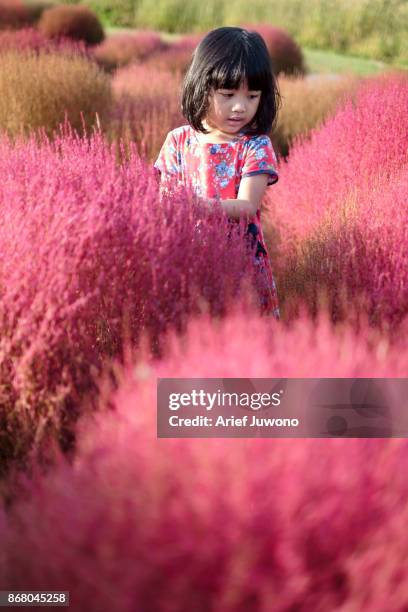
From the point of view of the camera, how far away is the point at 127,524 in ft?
3.79

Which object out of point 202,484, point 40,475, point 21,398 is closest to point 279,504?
point 202,484

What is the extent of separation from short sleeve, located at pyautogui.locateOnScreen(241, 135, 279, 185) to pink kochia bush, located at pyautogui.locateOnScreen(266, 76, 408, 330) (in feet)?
1.03

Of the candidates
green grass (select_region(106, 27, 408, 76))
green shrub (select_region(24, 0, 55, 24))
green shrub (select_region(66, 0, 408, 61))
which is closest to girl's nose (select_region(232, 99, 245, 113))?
green shrub (select_region(66, 0, 408, 61))

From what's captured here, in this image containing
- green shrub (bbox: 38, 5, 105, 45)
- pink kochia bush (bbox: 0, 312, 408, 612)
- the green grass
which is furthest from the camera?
green shrub (bbox: 38, 5, 105, 45)

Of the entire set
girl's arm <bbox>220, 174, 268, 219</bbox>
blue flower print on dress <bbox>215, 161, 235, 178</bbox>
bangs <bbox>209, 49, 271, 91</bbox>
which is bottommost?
girl's arm <bbox>220, 174, 268, 219</bbox>

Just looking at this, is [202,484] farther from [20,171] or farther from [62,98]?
[62,98]

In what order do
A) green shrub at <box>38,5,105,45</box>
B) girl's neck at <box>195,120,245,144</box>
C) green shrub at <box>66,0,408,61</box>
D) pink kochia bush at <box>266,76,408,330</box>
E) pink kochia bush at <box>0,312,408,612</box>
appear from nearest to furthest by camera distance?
pink kochia bush at <box>0,312,408,612</box>
pink kochia bush at <box>266,76,408,330</box>
girl's neck at <box>195,120,245,144</box>
green shrub at <box>66,0,408,61</box>
green shrub at <box>38,5,105,45</box>

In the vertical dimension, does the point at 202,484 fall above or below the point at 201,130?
below

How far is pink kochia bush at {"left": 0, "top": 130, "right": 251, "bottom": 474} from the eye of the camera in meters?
1.63

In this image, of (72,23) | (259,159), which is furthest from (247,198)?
(72,23)

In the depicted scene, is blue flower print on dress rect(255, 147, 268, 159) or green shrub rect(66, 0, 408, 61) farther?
green shrub rect(66, 0, 408, 61)

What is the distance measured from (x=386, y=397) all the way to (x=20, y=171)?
4.13 feet

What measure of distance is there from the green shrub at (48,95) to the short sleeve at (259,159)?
2.86 m

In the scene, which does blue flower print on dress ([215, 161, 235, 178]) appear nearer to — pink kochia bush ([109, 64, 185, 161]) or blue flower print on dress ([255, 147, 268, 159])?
blue flower print on dress ([255, 147, 268, 159])
